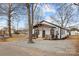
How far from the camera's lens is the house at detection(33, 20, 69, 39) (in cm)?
178

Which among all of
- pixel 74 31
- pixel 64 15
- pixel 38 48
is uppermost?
pixel 64 15

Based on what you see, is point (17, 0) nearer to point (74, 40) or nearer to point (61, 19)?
point (61, 19)

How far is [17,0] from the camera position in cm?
181

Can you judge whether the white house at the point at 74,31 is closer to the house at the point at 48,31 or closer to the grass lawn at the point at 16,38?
the house at the point at 48,31

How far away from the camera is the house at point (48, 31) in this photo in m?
1.78

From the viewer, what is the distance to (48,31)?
5.88ft

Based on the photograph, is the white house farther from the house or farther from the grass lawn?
the grass lawn

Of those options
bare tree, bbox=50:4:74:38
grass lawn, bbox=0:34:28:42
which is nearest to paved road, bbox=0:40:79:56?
grass lawn, bbox=0:34:28:42

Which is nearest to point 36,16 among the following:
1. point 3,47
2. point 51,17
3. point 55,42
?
point 51,17

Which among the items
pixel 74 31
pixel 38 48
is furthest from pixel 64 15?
pixel 38 48

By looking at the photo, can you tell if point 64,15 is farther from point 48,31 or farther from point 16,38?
point 16,38

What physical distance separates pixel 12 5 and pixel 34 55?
0.46m

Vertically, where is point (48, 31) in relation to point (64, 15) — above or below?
below

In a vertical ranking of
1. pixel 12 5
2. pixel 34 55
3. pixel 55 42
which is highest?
pixel 12 5
